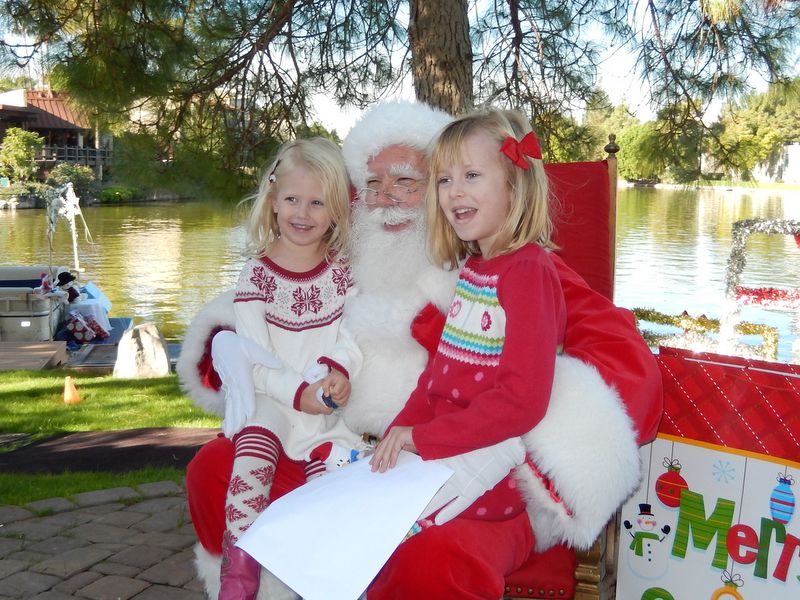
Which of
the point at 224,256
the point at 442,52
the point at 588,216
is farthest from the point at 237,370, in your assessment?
the point at 224,256

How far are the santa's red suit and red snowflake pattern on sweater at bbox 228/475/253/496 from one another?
125mm

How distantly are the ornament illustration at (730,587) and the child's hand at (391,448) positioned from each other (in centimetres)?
88

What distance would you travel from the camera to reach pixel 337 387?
2.06m

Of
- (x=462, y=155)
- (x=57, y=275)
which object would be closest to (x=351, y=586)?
(x=462, y=155)

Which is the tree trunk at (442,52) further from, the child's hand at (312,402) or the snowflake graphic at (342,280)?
the child's hand at (312,402)

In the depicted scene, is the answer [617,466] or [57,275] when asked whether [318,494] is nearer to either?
[617,466]

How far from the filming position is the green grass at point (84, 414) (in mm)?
3666

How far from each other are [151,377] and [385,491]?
665cm

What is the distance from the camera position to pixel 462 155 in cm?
174

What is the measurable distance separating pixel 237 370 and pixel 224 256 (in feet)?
72.5

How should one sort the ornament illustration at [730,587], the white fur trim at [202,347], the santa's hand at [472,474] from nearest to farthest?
the santa's hand at [472,474] < the ornament illustration at [730,587] < the white fur trim at [202,347]

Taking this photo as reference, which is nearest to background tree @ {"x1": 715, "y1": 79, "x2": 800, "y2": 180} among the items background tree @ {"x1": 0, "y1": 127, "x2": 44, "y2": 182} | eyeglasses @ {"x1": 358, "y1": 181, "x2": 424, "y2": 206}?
eyeglasses @ {"x1": 358, "y1": 181, "x2": 424, "y2": 206}

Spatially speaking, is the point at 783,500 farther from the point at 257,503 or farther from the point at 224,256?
the point at 224,256

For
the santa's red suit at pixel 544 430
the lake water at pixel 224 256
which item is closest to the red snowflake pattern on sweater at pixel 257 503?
the santa's red suit at pixel 544 430
